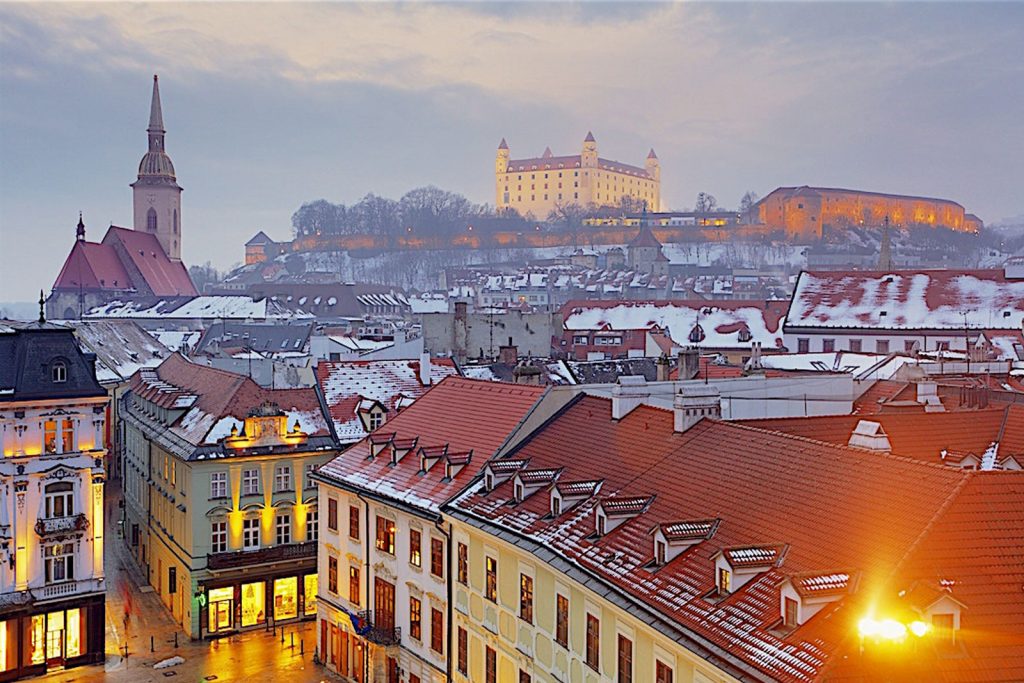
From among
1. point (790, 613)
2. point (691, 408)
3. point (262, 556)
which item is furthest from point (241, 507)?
point (790, 613)

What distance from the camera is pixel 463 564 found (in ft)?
86.5

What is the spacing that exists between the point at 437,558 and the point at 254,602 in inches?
Result: 548

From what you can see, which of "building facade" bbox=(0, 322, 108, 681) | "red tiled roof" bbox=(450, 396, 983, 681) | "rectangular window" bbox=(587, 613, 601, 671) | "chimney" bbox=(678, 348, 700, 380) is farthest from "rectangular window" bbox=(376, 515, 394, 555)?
"chimney" bbox=(678, 348, 700, 380)

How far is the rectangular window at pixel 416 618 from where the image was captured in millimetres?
28984

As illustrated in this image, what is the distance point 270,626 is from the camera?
39.2 meters

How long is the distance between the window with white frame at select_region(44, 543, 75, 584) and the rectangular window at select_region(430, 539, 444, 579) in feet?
49.2

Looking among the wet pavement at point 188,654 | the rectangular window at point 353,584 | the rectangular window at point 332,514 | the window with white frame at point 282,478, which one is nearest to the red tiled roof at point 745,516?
the rectangular window at point 353,584

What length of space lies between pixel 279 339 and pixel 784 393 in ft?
219

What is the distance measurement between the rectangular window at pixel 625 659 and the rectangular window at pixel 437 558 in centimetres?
920

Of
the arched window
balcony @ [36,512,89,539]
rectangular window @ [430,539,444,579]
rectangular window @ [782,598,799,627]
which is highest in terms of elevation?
the arched window

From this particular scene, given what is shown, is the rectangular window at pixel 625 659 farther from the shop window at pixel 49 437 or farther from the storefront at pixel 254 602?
the shop window at pixel 49 437

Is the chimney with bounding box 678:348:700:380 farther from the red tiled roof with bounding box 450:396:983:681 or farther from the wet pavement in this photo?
the red tiled roof with bounding box 450:396:983:681

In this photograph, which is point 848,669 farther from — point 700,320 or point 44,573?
point 700,320

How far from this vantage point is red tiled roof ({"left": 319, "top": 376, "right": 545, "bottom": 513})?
28.6 metres
